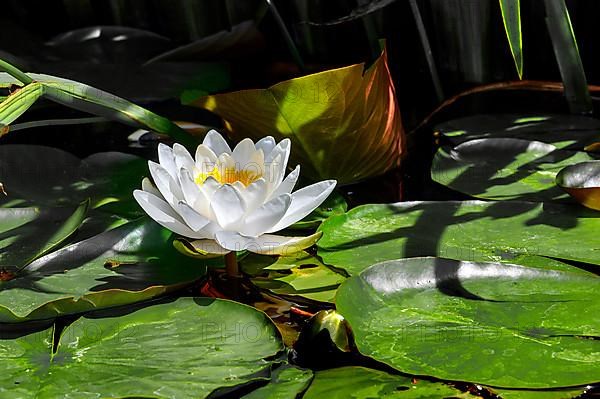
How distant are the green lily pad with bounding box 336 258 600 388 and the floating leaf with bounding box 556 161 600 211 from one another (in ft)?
0.77

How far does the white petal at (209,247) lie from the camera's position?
113 cm

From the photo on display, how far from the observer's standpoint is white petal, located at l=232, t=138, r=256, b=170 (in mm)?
1259

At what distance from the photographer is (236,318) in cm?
106

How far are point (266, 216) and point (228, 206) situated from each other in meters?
0.05

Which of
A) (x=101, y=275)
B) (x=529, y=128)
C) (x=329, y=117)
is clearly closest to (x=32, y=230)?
(x=101, y=275)

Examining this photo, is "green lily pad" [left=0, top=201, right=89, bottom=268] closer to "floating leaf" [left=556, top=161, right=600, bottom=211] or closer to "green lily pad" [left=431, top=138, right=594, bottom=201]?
"green lily pad" [left=431, top=138, right=594, bottom=201]

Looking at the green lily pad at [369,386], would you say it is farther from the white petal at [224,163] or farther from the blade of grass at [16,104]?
the blade of grass at [16,104]

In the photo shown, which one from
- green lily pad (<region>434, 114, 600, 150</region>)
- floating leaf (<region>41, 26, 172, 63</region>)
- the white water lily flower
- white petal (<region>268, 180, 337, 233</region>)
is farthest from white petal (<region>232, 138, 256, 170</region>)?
floating leaf (<region>41, 26, 172, 63</region>)

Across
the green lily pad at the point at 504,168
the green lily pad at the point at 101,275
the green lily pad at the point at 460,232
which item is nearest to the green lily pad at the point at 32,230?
the green lily pad at the point at 101,275

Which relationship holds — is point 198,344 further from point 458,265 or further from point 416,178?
point 416,178

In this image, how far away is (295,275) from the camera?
4.01ft

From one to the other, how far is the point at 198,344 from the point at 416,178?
72 cm

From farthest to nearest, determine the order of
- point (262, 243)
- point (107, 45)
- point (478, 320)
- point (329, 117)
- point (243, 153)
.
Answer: point (107, 45) → point (329, 117) → point (243, 153) → point (262, 243) → point (478, 320)

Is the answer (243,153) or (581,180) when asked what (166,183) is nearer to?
(243,153)
